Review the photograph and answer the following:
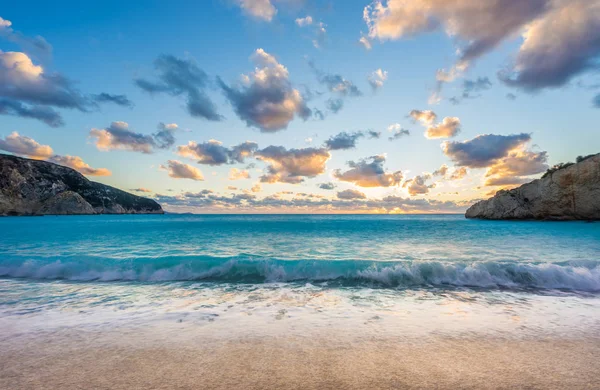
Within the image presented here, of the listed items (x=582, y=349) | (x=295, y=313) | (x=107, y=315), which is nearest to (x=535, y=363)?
(x=582, y=349)

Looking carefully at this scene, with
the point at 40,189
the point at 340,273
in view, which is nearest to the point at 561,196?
the point at 340,273

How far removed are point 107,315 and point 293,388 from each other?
6014 millimetres

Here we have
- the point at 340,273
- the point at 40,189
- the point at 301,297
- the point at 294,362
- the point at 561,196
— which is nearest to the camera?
the point at 294,362

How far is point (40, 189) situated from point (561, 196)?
216m

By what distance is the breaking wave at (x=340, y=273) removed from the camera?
11.1 m

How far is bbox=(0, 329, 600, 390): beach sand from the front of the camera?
3609 mm

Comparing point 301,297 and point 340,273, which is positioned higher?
point 301,297

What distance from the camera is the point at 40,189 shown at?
14538cm

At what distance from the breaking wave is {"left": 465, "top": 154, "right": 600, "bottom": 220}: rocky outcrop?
56.3 meters

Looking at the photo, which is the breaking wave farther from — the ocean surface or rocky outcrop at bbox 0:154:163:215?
rocky outcrop at bbox 0:154:163:215

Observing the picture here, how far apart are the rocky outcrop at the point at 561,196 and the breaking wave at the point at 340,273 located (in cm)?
5629

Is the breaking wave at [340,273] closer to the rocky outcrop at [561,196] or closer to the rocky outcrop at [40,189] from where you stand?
the rocky outcrop at [561,196]

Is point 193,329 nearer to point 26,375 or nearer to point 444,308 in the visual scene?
point 26,375

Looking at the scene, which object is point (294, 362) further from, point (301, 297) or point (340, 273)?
point (340, 273)
